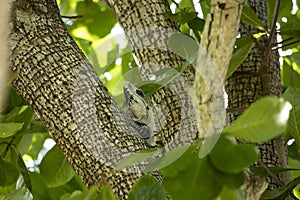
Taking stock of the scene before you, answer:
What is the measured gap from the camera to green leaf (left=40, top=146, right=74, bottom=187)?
1.25 metres

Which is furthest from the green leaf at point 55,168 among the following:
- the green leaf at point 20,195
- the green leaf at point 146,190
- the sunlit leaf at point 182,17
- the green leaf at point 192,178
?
the green leaf at point 192,178

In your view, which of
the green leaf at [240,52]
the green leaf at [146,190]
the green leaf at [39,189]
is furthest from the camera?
the green leaf at [39,189]

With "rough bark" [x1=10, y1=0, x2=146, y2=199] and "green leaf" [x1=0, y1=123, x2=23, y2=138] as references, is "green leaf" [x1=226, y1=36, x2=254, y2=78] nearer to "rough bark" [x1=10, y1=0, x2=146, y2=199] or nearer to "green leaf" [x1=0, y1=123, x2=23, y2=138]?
"rough bark" [x1=10, y1=0, x2=146, y2=199]

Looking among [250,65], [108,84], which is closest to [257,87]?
[250,65]

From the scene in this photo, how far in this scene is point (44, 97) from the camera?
1.00m

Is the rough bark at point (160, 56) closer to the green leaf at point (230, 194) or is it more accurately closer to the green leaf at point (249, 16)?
the green leaf at point (249, 16)

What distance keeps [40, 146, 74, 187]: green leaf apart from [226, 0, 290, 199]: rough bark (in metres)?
0.33

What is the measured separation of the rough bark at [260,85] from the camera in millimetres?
1110

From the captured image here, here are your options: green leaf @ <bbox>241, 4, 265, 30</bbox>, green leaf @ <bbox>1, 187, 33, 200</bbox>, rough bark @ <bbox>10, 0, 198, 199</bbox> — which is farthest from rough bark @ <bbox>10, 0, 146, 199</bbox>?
green leaf @ <bbox>241, 4, 265, 30</bbox>

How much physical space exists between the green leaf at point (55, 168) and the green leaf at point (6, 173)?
0.09 m

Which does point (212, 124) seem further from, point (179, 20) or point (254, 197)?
point (179, 20)

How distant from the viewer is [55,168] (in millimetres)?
1258

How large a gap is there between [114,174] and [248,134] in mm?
423

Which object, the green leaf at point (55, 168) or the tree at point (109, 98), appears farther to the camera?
the green leaf at point (55, 168)
